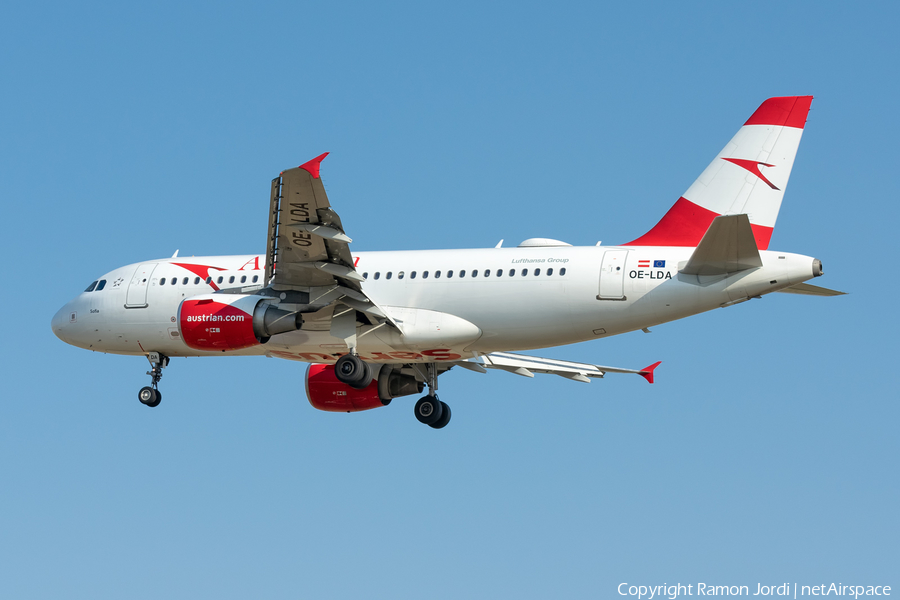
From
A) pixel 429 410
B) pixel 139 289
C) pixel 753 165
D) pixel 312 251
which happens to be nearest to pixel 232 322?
pixel 312 251

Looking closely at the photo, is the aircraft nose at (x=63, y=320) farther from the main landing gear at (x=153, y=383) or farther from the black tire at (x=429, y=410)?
the black tire at (x=429, y=410)

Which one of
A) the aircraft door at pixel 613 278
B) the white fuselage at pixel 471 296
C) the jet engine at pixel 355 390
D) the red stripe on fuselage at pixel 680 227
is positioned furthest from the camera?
the jet engine at pixel 355 390

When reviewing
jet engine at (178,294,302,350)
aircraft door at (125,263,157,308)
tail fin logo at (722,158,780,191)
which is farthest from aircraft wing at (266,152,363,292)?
tail fin logo at (722,158,780,191)

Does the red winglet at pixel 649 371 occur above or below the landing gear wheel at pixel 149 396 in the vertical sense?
above

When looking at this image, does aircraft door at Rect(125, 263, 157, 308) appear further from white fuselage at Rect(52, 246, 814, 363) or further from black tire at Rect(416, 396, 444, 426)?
black tire at Rect(416, 396, 444, 426)

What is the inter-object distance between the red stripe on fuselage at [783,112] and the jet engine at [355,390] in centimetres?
1188

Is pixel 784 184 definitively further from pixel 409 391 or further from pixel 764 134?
pixel 409 391

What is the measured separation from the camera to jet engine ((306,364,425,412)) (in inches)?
1284

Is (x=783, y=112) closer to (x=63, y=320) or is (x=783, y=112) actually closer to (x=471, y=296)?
(x=471, y=296)

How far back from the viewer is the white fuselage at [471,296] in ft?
85.1

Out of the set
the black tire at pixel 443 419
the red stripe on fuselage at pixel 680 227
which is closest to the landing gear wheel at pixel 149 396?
the black tire at pixel 443 419

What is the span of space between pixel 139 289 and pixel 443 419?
900 cm

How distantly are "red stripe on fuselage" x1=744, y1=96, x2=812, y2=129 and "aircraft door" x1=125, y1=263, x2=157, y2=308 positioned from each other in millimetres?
16273

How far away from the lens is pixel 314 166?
2412 centimetres
